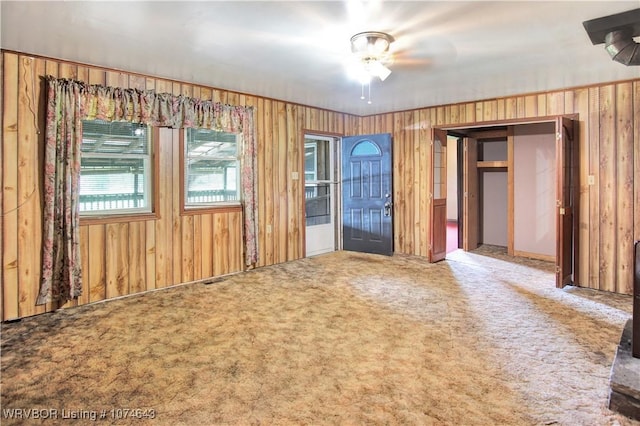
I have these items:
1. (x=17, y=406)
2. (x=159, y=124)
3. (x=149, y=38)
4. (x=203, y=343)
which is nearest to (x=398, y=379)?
(x=203, y=343)

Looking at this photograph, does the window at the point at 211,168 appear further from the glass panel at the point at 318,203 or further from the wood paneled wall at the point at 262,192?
the glass panel at the point at 318,203

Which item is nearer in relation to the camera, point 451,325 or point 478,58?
point 451,325

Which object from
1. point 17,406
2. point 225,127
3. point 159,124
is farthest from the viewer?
point 225,127

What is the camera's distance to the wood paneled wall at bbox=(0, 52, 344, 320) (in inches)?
143

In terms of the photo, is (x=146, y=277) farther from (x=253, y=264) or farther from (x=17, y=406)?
(x=17, y=406)

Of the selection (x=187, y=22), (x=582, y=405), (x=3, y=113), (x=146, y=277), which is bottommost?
(x=582, y=405)

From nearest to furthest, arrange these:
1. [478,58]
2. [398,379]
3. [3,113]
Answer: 1. [398,379]
2. [3,113]
3. [478,58]

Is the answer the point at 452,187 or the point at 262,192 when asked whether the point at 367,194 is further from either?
the point at 452,187

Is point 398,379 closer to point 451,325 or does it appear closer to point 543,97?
point 451,325

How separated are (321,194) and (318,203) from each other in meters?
0.17

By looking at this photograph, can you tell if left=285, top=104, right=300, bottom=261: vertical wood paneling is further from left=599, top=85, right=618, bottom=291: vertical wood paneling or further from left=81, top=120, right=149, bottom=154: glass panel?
left=599, top=85, right=618, bottom=291: vertical wood paneling

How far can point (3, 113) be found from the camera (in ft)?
11.6

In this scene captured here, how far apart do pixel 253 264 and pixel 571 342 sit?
3863 mm

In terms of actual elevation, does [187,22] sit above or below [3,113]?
above
